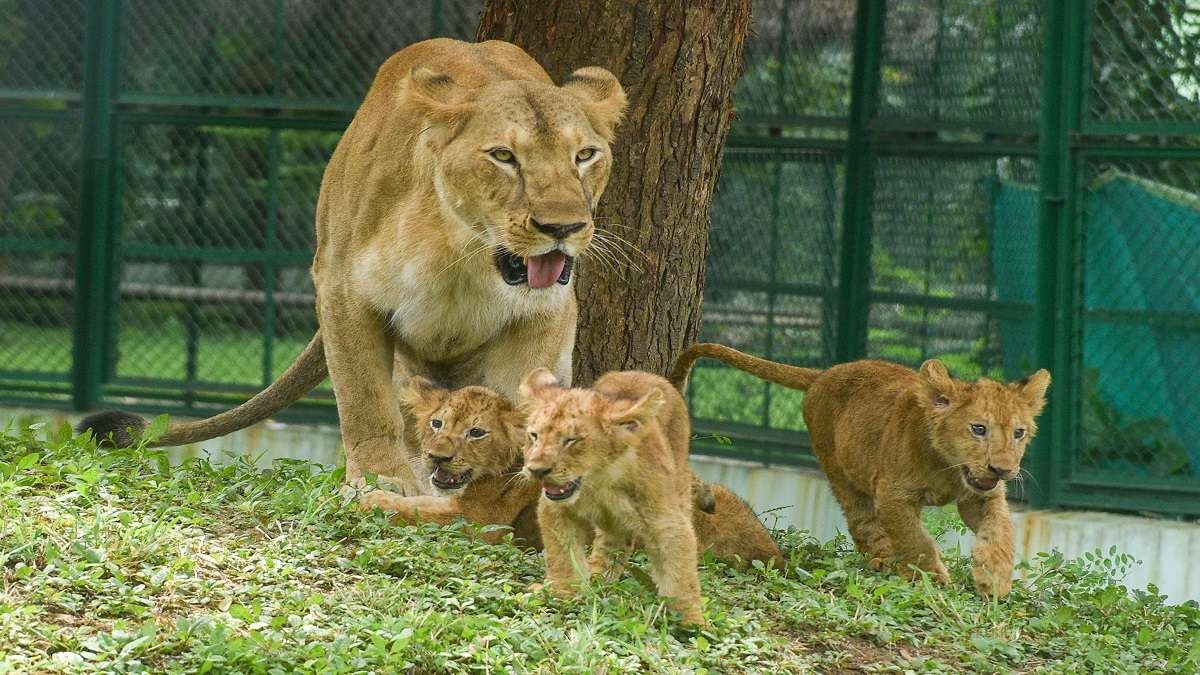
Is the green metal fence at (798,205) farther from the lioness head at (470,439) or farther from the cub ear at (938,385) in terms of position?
the lioness head at (470,439)

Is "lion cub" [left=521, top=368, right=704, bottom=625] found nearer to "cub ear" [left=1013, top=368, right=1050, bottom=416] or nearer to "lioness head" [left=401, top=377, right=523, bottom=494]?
"lioness head" [left=401, top=377, right=523, bottom=494]

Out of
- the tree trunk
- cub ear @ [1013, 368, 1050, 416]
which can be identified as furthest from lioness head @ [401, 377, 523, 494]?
cub ear @ [1013, 368, 1050, 416]

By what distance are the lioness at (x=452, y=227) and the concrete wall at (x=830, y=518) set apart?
1.11 meters

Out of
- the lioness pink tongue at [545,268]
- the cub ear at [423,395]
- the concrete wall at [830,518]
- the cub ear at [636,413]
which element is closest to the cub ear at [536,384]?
the cub ear at [636,413]

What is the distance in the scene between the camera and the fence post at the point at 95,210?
38.1 ft

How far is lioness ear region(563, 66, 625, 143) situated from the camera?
19.9ft

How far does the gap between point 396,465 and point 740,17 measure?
257cm

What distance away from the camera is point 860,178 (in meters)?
10.1

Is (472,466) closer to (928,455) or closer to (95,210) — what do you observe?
(928,455)

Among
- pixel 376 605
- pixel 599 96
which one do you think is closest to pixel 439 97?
pixel 599 96

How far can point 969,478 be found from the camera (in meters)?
6.04

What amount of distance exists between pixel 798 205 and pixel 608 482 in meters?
5.97

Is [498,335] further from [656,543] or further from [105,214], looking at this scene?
[105,214]

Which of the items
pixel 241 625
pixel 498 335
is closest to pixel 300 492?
pixel 498 335
